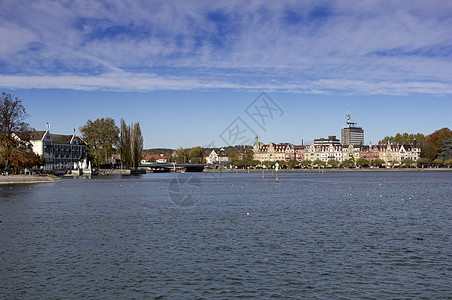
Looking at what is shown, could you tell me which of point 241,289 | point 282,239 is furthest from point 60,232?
point 241,289

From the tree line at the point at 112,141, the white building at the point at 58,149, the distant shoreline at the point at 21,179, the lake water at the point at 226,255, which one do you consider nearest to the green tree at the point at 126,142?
the tree line at the point at 112,141

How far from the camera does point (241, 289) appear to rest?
16.8 metres

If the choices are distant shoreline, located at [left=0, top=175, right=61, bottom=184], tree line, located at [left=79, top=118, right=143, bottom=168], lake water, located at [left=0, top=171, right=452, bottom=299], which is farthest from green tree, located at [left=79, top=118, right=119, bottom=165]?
lake water, located at [left=0, top=171, right=452, bottom=299]

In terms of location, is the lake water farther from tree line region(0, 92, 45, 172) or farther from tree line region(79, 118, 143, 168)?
tree line region(79, 118, 143, 168)

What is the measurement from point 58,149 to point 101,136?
3020cm

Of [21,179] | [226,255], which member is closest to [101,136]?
[21,179]

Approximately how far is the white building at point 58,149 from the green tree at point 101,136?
8201mm

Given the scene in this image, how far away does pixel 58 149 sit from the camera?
175 meters

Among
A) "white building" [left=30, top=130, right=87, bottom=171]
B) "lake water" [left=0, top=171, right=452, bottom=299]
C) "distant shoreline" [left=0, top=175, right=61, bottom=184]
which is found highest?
"white building" [left=30, top=130, right=87, bottom=171]

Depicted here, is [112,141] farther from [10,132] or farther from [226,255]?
[226,255]

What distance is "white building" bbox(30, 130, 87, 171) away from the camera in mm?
162750

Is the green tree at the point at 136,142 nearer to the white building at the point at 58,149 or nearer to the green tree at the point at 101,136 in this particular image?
the green tree at the point at 101,136

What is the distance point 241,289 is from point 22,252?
12680 mm

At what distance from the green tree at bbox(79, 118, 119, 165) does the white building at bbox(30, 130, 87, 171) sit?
8201 millimetres
